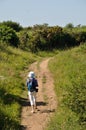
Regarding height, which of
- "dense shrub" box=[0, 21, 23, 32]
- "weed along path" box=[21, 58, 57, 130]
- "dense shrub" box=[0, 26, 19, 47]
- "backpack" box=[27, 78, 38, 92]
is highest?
"dense shrub" box=[0, 21, 23, 32]

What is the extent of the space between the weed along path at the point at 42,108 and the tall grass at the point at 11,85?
323 millimetres

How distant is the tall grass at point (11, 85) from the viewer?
14.5 meters

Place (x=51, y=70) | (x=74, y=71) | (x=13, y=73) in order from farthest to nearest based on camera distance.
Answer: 1. (x=51, y=70)
2. (x=13, y=73)
3. (x=74, y=71)

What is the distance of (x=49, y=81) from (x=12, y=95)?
4688 mm

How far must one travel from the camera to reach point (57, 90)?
1959 cm

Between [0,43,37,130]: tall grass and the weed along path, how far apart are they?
32 centimetres

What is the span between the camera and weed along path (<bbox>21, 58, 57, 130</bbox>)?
1478cm

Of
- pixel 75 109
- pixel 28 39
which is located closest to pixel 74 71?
pixel 75 109

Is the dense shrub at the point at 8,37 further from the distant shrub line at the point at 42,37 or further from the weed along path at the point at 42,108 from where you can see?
the weed along path at the point at 42,108

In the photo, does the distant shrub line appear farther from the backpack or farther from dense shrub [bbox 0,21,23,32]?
the backpack

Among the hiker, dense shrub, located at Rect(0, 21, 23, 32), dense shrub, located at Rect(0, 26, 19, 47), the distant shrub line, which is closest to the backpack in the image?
the hiker

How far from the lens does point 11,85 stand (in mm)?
20375

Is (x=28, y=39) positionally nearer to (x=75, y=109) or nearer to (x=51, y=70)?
(x=51, y=70)

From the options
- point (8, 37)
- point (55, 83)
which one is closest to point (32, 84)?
point (55, 83)
